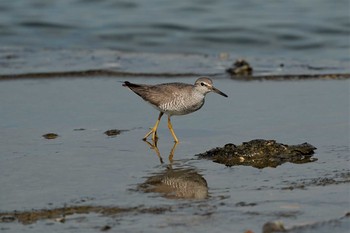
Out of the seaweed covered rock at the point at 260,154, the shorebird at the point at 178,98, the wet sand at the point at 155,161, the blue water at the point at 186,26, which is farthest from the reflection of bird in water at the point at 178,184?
the blue water at the point at 186,26

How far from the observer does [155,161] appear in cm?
790

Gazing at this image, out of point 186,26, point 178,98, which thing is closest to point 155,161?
point 178,98

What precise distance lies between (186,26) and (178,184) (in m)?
9.60

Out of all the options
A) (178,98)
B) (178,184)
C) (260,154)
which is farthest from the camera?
(178,98)

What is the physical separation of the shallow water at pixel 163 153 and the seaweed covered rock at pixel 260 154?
139 millimetres

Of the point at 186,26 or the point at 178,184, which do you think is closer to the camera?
the point at 178,184

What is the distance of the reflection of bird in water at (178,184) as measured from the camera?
6.71m

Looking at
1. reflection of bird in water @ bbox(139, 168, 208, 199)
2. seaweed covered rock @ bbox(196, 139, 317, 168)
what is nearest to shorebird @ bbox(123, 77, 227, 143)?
seaweed covered rock @ bbox(196, 139, 317, 168)

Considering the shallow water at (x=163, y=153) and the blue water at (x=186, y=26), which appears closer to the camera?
the shallow water at (x=163, y=153)

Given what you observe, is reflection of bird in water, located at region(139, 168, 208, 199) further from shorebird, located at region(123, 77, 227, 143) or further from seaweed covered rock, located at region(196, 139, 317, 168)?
shorebird, located at region(123, 77, 227, 143)

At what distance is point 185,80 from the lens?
12.1m

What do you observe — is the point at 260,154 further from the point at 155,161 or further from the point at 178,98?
the point at 178,98

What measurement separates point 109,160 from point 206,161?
0.89m

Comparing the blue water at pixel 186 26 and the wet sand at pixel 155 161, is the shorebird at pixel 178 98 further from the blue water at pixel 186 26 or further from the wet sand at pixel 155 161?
the blue water at pixel 186 26
